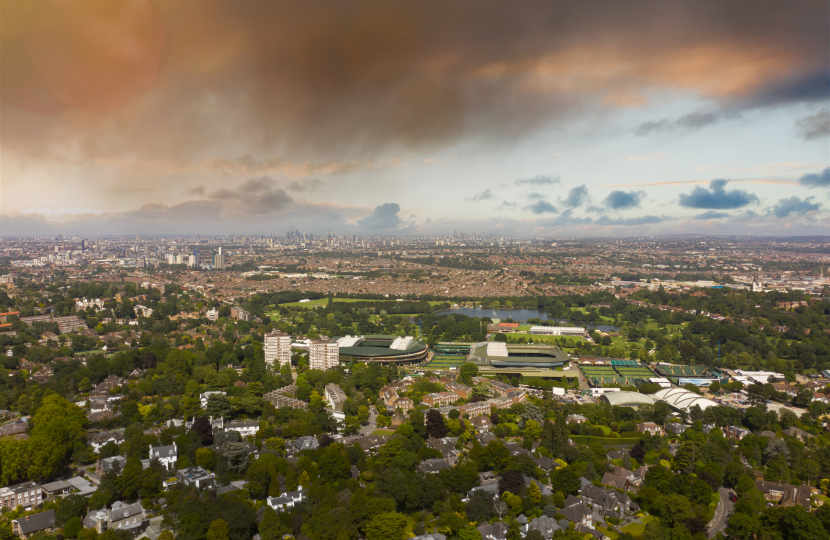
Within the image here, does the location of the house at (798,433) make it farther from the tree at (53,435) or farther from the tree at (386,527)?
the tree at (53,435)

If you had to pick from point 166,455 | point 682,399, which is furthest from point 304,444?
point 682,399

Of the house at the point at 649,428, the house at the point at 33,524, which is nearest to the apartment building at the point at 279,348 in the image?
the house at the point at 33,524

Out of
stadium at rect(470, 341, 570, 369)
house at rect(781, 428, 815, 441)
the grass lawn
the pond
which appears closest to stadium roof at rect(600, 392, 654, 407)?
house at rect(781, 428, 815, 441)

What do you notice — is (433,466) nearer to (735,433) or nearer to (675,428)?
(675,428)

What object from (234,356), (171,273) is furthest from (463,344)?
(171,273)

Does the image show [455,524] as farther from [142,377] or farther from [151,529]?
[142,377]

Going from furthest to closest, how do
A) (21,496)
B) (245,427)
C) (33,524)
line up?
1. (245,427)
2. (21,496)
3. (33,524)
